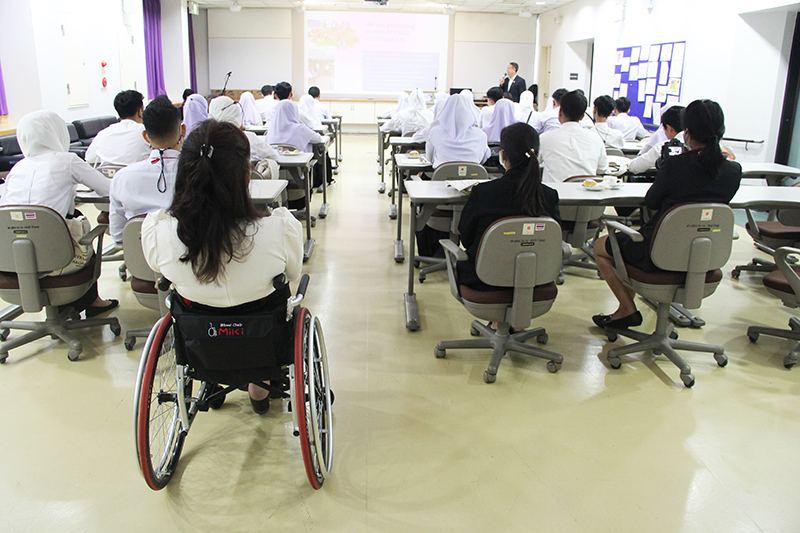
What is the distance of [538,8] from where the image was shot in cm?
1338

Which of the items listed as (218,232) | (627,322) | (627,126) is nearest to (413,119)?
(627,126)

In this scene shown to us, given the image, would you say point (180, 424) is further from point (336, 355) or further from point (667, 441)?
point (667, 441)

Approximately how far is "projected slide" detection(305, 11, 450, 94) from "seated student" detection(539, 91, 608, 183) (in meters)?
10.9

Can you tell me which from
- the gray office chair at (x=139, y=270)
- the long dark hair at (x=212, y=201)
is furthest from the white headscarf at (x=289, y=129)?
the long dark hair at (x=212, y=201)

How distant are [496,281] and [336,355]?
0.93 m

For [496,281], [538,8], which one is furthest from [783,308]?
[538,8]

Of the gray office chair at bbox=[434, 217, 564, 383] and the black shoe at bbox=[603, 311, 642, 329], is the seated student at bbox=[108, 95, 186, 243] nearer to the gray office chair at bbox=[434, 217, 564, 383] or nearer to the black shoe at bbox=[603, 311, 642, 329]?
the gray office chair at bbox=[434, 217, 564, 383]

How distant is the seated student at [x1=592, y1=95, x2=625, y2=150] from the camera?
213 inches

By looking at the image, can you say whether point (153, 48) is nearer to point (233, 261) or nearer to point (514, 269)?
point (514, 269)

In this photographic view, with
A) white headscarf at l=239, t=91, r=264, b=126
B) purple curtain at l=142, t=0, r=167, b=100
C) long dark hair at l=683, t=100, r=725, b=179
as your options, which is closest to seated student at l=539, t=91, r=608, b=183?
long dark hair at l=683, t=100, r=725, b=179

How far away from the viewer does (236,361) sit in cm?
181

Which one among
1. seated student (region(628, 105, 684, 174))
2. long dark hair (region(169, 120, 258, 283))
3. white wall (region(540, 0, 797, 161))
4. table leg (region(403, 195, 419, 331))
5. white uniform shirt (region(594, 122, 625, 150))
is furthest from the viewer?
white wall (region(540, 0, 797, 161))

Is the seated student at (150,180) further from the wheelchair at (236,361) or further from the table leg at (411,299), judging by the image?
the table leg at (411,299)

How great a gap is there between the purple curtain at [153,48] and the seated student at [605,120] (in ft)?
28.3
